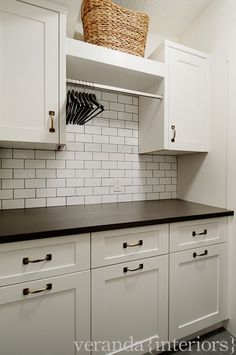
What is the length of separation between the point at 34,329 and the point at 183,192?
1611mm

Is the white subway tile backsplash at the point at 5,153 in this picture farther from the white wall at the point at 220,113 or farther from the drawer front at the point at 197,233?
the white wall at the point at 220,113

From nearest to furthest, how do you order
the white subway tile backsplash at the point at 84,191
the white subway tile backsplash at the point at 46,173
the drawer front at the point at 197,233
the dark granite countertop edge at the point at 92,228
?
the dark granite countertop edge at the point at 92,228
the drawer front at the point at 197,233
the white subway tile backsplash at the point at 46,173
the white subway tile backsplash at the point at 84,191

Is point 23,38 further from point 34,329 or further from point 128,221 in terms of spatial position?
point 34,329

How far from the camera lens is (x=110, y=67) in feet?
4.89

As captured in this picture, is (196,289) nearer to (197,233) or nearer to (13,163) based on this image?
(197,233)

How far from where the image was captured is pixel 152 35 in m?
2.06

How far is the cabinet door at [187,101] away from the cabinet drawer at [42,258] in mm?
1027

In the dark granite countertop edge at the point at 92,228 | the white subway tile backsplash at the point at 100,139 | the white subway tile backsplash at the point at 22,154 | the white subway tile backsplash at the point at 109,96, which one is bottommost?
the dark granite countertop edge at the point at 92,228

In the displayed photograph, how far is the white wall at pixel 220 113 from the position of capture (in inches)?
Answer: 62.5

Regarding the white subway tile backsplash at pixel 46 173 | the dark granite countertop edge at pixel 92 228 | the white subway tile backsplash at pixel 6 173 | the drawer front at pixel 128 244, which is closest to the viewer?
the dark granite countertop edge at pixel 92 228

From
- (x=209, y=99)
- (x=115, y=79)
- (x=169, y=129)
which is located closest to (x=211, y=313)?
(x=169, y=129)

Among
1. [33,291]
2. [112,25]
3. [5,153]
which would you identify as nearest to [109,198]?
[5,153]

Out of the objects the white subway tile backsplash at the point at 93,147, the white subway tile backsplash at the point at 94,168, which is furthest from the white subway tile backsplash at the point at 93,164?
the white subway tile backsplash at the point at 93,147

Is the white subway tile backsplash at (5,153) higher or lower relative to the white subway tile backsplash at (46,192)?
higher
